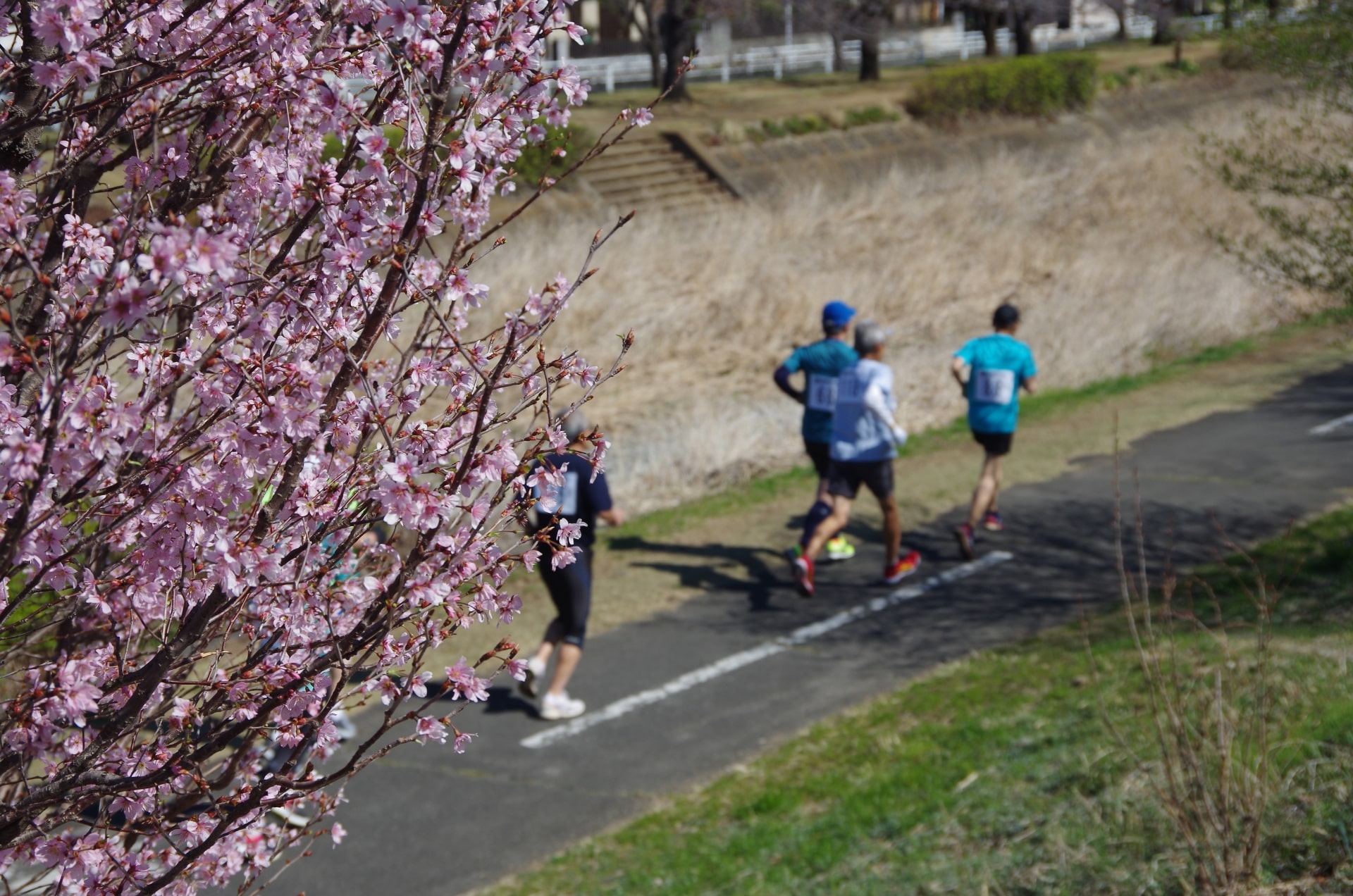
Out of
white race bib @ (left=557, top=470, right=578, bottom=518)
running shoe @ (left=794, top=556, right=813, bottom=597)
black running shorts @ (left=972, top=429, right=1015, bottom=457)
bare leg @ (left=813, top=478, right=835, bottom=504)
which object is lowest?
running shoe @ (left=794, top=556, right=813, bottom=597)

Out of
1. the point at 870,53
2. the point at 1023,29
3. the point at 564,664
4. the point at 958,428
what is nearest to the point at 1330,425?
the point at 958,428

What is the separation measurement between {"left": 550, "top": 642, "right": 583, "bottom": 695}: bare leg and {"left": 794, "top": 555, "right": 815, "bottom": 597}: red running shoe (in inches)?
93.9

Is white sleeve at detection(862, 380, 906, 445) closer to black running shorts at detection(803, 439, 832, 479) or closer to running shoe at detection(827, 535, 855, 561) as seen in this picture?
black running shorts at detection(803, 439, 832, 479)

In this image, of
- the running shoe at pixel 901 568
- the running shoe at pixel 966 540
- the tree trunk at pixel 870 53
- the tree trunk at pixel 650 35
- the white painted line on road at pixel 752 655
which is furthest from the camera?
the tree trunk at pixel 870 53

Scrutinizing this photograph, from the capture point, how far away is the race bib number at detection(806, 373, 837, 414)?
1061cm

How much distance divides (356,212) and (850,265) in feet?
57.0

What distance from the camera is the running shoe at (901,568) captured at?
34.8ft

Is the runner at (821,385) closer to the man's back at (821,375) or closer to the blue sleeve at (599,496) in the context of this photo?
the man's back at (821,375)

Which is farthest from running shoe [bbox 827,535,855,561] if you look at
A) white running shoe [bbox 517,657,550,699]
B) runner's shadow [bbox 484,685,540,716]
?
runner's shadow [bbox 484,685,540,716]

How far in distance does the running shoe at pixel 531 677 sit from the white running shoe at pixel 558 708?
0.34 feet

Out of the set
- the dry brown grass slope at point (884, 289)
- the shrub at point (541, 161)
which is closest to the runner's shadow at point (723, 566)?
the dry brown grass slope at point (884, 289)

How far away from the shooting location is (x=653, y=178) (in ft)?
89.9

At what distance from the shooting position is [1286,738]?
687 cm

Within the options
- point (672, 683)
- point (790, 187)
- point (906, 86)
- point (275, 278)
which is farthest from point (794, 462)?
point (906, 86)
